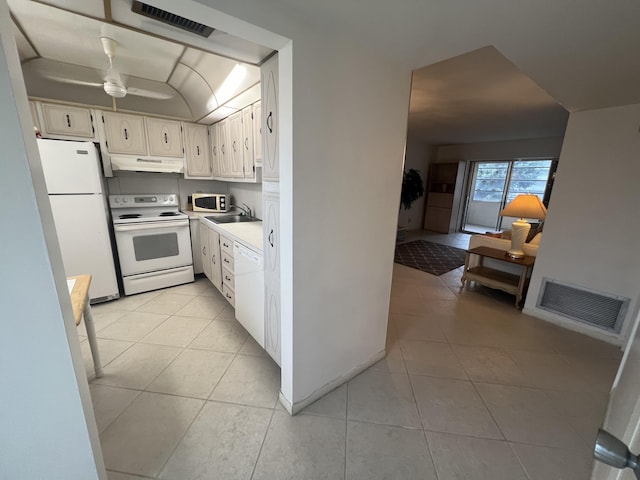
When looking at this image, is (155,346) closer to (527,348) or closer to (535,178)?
(527,348)

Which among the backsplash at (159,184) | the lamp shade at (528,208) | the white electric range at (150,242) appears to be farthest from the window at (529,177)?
the white electric range at (150,242)

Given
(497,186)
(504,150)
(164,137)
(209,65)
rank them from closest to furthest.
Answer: (209,65) → (164,137) → (504,150) → (497,186)

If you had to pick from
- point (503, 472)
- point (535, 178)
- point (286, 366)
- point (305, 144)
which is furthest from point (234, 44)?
point (535, 178)

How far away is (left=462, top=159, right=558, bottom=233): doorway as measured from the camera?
6238 mm

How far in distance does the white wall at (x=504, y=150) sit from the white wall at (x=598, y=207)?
3947mm

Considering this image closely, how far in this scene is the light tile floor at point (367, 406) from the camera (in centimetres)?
133

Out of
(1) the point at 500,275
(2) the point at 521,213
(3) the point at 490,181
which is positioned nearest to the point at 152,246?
(2) the point at 521,213

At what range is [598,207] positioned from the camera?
2.37m

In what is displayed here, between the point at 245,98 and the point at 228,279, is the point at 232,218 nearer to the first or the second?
the point at 228,279

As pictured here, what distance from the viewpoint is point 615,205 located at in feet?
7.50

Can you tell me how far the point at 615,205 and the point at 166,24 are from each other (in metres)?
3.71

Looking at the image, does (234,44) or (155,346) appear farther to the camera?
(155,346)

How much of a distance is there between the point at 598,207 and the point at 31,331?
387cm

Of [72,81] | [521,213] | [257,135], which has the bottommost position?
[521,213]
